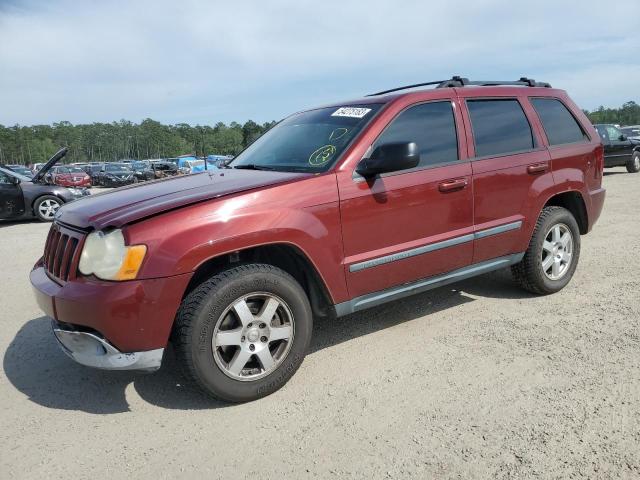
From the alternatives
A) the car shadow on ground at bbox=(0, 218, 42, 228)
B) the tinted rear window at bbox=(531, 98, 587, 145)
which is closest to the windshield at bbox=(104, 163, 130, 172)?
the car shadow on ground at bbox=(0, 218, 42, 228)

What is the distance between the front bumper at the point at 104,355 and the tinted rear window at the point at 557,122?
146 inches

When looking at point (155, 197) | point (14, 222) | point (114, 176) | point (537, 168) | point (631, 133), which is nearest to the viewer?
point (155, 197)

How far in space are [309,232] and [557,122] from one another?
287 cm

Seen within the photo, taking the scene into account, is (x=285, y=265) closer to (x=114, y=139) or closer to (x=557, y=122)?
(x=557, y=122)

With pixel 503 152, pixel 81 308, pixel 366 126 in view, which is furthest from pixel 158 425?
pixel 503 152

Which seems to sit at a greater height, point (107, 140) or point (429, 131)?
point (107, 140)

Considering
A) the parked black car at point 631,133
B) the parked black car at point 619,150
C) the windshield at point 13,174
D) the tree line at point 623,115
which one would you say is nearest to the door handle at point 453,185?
the windshield at point 13,174

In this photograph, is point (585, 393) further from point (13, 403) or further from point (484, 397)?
point (13, 403)

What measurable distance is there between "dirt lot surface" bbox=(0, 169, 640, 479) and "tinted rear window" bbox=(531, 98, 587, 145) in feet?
4.81

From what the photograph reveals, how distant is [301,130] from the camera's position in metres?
3.98

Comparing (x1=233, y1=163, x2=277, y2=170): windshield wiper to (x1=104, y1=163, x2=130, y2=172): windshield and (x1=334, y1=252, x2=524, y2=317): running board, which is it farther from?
(x1=104, y1=163, x2=130, y2=172): windshield

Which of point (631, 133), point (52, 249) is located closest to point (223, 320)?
point (52, 249)

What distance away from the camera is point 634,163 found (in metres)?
17.3

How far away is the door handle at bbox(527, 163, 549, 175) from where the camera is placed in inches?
165
